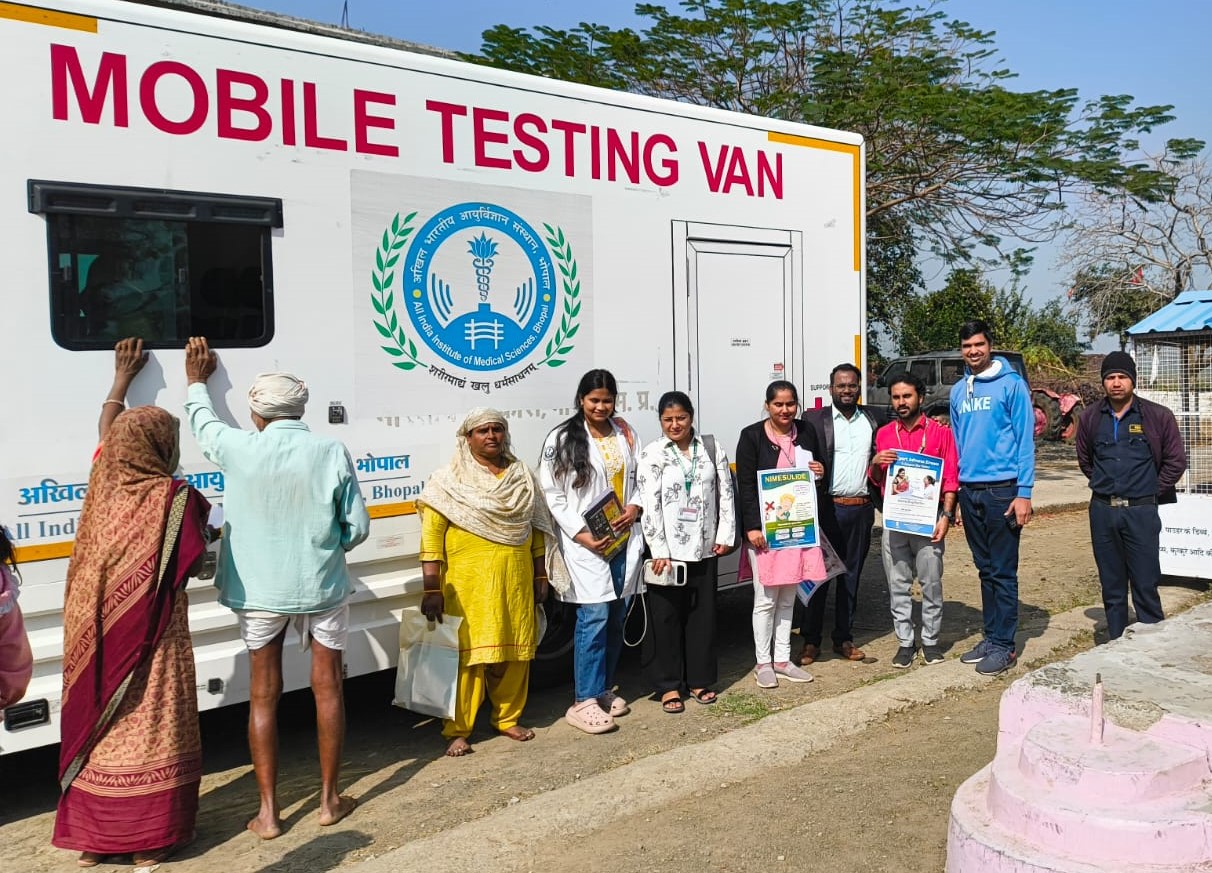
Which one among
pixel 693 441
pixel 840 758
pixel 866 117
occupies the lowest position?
pixel 840 758

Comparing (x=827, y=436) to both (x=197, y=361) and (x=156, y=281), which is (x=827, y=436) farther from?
(x=156, y=281)

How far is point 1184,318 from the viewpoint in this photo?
789 centimetres

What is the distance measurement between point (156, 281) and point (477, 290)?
1380mm

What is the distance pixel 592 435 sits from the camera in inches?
197

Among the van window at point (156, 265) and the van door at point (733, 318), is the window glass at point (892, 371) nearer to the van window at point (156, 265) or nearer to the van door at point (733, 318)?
the van door at point (733, 318)

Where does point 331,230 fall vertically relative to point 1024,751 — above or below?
above

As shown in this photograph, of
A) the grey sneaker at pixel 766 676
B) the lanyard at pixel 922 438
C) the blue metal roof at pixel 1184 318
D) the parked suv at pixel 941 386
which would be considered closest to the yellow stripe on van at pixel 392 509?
the grey sneaker at pixel 766 676

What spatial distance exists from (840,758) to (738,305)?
2.50m

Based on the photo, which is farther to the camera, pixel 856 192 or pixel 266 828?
pixel 856 192

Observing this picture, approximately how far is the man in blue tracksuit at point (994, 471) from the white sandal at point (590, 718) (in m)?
2.04

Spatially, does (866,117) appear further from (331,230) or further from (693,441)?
(331,230)

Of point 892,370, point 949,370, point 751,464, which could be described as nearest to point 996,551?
point 751,464

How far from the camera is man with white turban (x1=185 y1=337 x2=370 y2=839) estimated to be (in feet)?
12.4

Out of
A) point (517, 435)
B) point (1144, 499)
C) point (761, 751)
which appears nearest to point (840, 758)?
point (761, 751)
